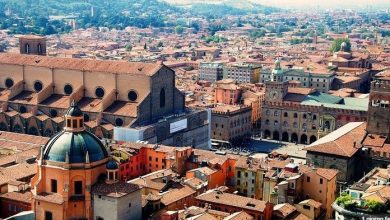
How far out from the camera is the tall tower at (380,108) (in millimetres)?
61125

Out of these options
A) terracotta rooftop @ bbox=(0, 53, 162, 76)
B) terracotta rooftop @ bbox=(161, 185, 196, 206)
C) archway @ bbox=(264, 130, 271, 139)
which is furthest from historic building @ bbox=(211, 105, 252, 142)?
terracotta rooftop @ bbox=(161, 185, 196, 206)

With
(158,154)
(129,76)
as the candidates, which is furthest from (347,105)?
(158,154)

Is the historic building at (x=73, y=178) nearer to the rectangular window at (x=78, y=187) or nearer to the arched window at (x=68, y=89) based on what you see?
the rectangular window at (x=78, y=187)

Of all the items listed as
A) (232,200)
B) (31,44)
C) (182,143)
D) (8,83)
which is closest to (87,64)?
(8,83)

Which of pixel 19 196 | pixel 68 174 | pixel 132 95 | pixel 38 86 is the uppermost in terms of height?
pixel 38 86

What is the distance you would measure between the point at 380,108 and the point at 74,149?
31.2 meters

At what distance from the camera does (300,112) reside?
271 feet

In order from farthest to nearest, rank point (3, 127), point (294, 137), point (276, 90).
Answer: point (276, 90) → point (294, 137) → point (3, 127)

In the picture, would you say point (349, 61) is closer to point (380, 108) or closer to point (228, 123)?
point (228, 123)

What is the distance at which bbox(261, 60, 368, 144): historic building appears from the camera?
264 ft

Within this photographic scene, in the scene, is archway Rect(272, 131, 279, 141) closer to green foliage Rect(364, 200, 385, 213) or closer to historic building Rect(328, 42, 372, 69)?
historic building Rect(328, 42, 372, 69)

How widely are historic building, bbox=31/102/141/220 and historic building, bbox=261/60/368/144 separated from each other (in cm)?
4222

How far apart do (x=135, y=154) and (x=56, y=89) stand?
2040 centimetres

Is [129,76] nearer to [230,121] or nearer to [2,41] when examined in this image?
[230,121]
